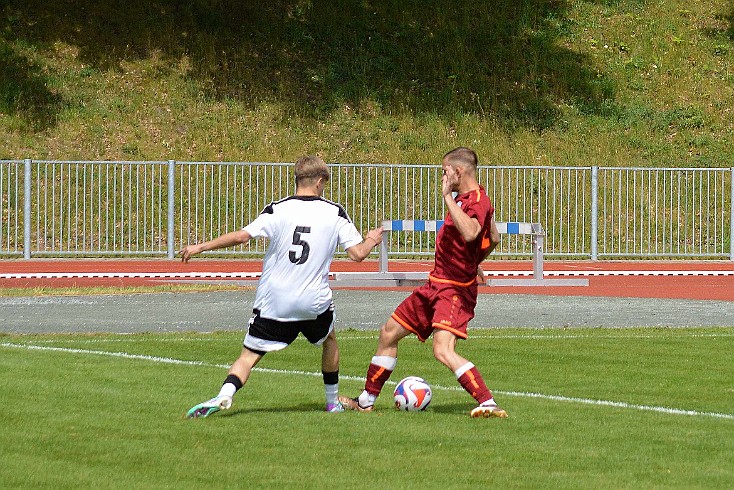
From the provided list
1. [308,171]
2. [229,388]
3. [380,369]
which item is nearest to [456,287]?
[380,369]

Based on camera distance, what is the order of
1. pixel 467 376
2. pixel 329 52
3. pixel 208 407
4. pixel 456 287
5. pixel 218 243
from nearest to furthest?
pixel 218 243, pixel 208 407, pixel 467 376, pixel 456 287, pixel 329 52

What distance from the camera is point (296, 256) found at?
8.96m

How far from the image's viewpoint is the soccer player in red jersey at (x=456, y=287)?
357 inches

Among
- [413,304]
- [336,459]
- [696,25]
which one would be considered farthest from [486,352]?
[696,25]

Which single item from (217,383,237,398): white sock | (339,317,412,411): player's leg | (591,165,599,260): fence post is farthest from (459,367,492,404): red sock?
(591,165,599,260): fence post

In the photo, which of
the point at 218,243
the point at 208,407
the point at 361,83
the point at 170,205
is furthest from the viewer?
the point at 361,83

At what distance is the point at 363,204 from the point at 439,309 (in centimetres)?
2186

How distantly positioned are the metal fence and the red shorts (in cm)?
2041

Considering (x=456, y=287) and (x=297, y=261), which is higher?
(x=297, y=261)

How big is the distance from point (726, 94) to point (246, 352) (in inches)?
1242

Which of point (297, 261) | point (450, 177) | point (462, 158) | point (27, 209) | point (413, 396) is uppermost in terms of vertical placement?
point (27, 209)

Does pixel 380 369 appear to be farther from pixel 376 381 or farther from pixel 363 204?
pixel 363 204

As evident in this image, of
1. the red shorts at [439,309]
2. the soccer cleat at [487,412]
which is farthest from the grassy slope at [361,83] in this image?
the soccer cleat at [487,412]

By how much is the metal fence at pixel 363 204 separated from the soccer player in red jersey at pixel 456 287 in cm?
2045
